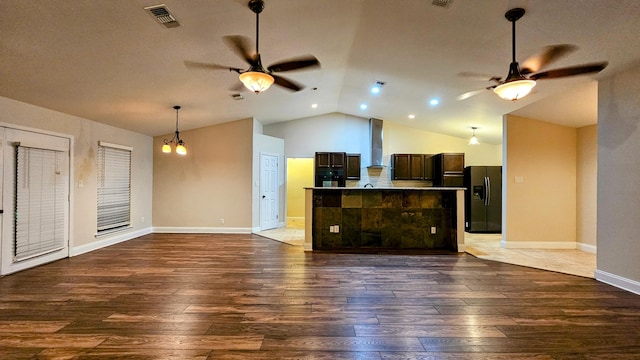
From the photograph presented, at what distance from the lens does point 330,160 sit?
8.14 metres

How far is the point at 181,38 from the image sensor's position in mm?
3189

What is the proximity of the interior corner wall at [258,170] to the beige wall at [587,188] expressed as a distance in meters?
6.47

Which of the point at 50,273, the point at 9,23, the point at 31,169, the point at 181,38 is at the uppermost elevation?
the point at 181,38

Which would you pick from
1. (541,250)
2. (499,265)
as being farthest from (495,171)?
(499,265)

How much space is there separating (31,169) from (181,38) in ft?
10.4

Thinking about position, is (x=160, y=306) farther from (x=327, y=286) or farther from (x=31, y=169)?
(x=31, y=169)

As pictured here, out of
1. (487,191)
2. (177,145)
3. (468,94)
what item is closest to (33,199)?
(177,145)

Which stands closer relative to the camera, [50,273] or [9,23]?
[9,23]

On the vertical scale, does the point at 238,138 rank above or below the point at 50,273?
above

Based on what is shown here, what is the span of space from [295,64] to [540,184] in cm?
522

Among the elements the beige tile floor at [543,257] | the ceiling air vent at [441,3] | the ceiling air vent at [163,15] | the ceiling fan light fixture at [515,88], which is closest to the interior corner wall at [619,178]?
the beige tile floor at [543,257]

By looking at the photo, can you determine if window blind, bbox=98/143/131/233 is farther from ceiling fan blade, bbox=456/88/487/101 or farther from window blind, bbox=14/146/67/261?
ceiling fan blade, bbox=456/88/487/101

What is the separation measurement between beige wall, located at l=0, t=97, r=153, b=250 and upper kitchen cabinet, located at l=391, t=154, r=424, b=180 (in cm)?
639

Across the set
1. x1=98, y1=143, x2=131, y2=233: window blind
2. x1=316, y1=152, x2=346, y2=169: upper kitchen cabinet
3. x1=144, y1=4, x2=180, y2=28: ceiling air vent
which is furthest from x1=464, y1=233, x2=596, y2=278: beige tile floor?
x1=98, y1=143, x2=131, y2=233: window blind
